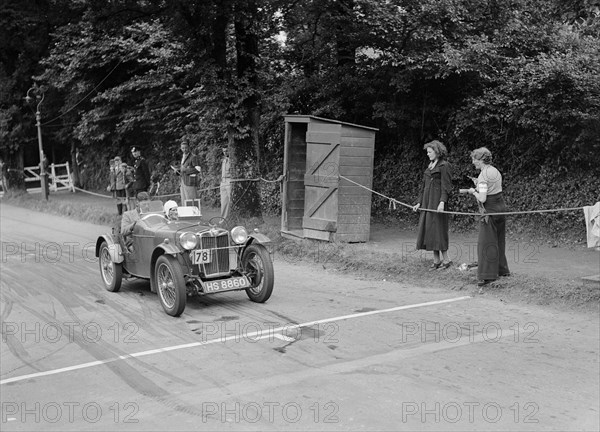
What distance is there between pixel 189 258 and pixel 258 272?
3.22 ft

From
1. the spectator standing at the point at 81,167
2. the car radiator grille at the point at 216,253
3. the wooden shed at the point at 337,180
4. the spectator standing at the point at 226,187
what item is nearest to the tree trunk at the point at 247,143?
the spectator standing at the point at 226,187

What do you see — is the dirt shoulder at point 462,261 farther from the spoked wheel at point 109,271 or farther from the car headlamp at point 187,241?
the spoked wheel at point 109,271

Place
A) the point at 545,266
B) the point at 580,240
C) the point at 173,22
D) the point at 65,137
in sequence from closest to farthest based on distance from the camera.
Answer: the point at 545,266
the point at 580,240
the point at 173,22
the point at 65,137

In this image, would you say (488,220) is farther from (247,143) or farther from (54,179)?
(54,179)

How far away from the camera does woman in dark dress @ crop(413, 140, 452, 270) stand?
10.5 metres

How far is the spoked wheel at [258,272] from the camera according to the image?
9.05 metres

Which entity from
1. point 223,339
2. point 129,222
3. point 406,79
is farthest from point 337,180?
point 223,339

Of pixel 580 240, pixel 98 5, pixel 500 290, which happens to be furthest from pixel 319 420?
pixel 98 5

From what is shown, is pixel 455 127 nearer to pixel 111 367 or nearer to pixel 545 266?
pixel 545 266

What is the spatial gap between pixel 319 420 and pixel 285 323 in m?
3.00

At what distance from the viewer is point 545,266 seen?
10.6 metres

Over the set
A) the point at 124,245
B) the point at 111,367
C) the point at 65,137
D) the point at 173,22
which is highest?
the point at 173,22

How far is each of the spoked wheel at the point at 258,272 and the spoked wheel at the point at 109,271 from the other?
84.0 inches

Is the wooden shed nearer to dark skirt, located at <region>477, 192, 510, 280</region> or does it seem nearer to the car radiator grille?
dark skirt, located at <region>477, 192, 510, 280</region>
